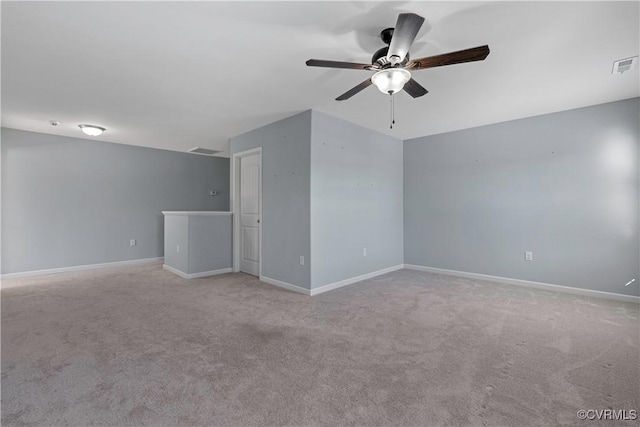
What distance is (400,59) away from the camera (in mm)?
2016

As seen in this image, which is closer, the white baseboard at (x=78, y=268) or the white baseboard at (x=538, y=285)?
the white baseboard at (x=538, y=285)

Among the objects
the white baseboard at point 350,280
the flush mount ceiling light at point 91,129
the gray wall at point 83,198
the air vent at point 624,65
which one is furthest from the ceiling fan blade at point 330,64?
the gray wall at point 83,198

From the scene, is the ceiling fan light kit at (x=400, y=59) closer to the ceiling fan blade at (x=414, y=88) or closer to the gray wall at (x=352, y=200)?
the ceiling fan blade at (x=414, y=88)

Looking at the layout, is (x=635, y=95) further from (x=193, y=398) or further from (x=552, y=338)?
(x=193, y=398)

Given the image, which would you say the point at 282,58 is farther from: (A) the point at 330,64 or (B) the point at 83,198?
(B) the point at 83,198

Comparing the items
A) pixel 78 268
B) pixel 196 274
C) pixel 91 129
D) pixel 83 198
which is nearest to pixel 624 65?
pixel 196 274

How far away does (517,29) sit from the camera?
7.02 ft

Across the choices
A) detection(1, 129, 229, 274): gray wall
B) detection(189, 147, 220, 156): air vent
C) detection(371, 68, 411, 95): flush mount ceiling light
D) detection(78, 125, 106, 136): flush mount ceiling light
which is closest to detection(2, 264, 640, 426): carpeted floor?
detection(1, 129, 229, 274): gray wall

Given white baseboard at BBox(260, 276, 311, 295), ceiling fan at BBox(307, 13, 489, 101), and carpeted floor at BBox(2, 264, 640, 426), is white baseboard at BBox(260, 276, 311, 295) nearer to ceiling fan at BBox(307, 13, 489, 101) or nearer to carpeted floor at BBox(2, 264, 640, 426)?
carpeted floor at BBox(2, 264, 640, 426)

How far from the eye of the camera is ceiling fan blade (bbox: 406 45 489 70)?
1.81m

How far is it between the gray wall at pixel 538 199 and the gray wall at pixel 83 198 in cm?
551

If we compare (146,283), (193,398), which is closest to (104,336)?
(193,398)

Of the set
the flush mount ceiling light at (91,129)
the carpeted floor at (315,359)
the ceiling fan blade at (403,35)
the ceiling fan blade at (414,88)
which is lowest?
the carpeted floor at (315,359)

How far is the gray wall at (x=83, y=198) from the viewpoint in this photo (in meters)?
4.79
